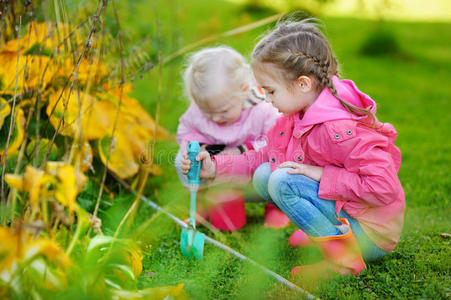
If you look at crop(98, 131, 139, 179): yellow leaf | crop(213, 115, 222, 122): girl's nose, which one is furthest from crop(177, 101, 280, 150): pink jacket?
crop(98, 131, 139, 179): yellow leaf

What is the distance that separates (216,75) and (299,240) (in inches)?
32.7

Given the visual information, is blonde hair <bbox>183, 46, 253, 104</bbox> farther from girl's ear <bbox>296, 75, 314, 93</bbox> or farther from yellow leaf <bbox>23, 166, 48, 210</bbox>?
yellow leaf <bbox>23, 166, 48, 210</bbox>

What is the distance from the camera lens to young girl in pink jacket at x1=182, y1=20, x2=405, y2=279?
174 centimetres

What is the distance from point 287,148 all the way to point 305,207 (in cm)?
28

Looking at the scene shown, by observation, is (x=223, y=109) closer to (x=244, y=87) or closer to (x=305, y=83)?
(x=244, y=87)

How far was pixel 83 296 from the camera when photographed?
4.07 ft

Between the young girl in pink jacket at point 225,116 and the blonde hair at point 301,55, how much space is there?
430 mm

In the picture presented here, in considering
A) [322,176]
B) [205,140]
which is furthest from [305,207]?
[205,140]

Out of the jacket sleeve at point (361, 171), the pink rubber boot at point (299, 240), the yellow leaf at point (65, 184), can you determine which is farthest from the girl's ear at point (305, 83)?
the yellow leaf at point (65, 184)

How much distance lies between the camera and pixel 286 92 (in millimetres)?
1854

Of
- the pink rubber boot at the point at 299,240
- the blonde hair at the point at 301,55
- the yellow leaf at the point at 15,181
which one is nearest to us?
the yellow leaf at the point at 15,181

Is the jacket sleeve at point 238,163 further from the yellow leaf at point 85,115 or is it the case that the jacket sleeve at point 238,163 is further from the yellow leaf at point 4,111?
the yellow leaf at point 4,111

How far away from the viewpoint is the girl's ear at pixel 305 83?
5.94 feet

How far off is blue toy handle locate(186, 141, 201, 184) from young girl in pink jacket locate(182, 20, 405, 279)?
32 cm
